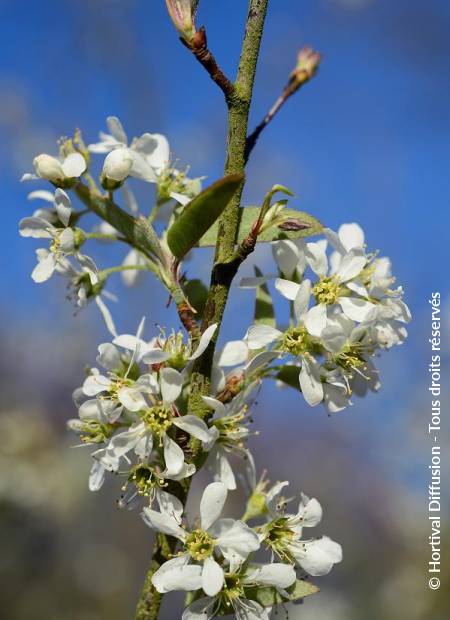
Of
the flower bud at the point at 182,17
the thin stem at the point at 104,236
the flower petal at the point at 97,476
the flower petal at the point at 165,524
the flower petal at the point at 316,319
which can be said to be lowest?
the flower petal at the point at 165,524

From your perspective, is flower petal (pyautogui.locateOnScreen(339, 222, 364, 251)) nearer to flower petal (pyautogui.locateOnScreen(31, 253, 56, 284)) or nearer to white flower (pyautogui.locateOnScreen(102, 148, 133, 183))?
white flower (pyautogui.locateOnScreen(102, 148, 133, 183))

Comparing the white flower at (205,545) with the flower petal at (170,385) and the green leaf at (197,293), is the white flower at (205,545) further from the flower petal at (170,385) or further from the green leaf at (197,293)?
the green leaf at (197,293)

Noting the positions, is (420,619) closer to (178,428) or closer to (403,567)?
(403,567)

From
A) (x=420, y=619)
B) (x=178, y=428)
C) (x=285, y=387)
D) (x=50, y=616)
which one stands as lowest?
(x=50, y=616)

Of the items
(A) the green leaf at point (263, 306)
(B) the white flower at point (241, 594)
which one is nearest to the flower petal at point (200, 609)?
(B) the white flower at point (241, 594)

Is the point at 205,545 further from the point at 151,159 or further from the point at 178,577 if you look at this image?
the point at 151,159

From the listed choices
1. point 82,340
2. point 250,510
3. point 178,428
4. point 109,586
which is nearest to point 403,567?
point 109,586

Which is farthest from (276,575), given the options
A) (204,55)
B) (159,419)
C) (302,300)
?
(204,55)

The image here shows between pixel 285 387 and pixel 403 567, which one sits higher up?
pixel 285 387
